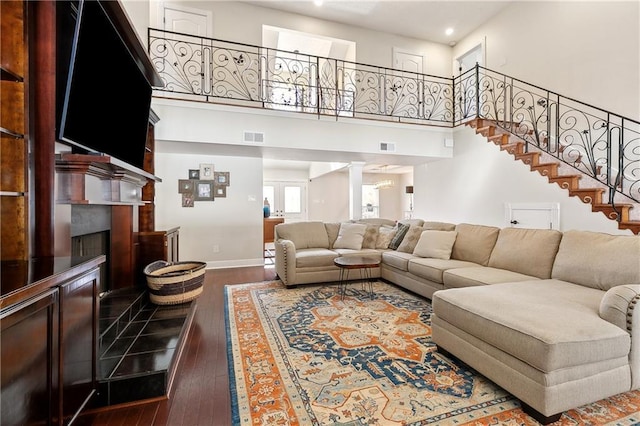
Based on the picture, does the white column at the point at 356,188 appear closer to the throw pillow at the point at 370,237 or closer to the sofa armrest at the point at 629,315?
the throw pillow at the point at 370,237

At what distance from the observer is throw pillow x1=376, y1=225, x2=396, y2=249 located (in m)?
4.86

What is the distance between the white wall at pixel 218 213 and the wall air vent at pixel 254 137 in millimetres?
1161

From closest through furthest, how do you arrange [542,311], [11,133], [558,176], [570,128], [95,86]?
[11,133]
[542,311]
[95,86]
[558,176]
[570,128]

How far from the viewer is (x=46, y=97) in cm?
156

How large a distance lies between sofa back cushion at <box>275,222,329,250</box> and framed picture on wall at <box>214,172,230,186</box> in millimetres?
1532

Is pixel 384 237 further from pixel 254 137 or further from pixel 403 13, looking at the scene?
pixel 403 13

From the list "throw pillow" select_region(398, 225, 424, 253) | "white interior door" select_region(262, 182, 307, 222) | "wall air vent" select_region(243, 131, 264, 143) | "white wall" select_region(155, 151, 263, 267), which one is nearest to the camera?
"throw pillow" select_region(398, 225, 424, 253)

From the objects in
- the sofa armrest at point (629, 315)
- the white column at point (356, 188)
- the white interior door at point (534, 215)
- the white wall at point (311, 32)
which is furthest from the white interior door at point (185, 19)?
the sofa armrest at point (629, 315)

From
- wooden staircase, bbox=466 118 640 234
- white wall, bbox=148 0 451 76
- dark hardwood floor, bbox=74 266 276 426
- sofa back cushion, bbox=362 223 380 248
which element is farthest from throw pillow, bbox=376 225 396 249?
white wall, bbox=148 0 451 76

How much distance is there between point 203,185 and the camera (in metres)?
5.49

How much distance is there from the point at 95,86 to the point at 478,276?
11.6 ft

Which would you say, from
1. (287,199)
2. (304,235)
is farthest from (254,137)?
(287,199)

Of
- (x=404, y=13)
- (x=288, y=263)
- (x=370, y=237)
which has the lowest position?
(x=288, y=263)

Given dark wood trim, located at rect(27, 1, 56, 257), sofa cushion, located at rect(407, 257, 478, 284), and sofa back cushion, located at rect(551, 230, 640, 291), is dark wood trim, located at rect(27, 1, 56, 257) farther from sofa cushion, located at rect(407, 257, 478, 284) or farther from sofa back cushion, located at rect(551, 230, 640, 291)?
sofa back cushion, located at rect(551, 230, 640, 291)
